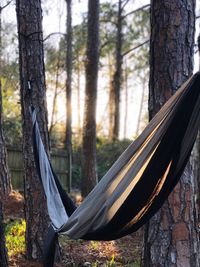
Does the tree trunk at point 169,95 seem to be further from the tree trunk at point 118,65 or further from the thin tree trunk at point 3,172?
the tree trunk at point 118,65

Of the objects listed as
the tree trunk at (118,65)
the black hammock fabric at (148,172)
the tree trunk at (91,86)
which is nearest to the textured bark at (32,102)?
the black hammock fabric at (148,172)

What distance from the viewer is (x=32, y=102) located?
3.84 meters

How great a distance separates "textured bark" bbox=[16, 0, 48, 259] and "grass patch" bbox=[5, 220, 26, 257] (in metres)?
0.22

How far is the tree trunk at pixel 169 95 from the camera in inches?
106

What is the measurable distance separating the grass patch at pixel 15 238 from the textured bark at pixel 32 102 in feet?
0.73

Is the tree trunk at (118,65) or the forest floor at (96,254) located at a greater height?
the tree trunk at (118,65)

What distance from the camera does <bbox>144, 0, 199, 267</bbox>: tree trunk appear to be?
8.87 feet

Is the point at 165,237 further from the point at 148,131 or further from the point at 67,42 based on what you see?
the point at 67,42

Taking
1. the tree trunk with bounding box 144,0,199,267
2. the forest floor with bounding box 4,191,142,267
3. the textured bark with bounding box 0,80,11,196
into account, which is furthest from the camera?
the textured bark with bounding box 0,80,11,196

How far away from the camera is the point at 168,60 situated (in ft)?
9.01

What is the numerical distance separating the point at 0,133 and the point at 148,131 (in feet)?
14.0

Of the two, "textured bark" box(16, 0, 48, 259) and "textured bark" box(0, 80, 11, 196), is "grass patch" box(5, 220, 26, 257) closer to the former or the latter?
"textured bark" box(16, 0, 48, 259)

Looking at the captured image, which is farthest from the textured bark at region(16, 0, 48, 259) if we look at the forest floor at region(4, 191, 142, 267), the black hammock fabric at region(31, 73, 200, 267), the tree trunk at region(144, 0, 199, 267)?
the black hammock fabric at region(31, 73, 200, 267)

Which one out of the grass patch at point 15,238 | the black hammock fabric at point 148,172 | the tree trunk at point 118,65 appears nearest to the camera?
the black hammock fabric at point 148,172
